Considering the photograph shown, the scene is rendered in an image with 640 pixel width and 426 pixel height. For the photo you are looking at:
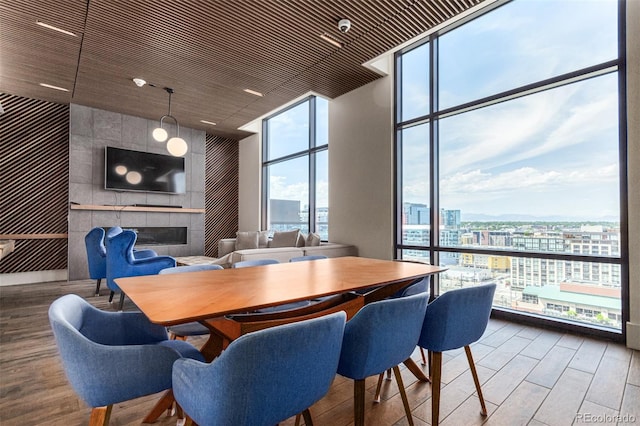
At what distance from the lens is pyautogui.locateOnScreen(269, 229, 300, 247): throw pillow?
231 inches

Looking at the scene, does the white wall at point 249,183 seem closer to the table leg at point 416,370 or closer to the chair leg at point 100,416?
the table leg at point 416,370

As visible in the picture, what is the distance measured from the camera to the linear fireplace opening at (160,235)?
6789 millimetres

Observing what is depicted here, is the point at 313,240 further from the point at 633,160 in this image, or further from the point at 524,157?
the point at 633,160

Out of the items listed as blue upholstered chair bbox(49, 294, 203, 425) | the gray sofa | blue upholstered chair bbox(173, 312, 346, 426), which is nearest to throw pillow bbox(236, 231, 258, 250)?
the gray sofa

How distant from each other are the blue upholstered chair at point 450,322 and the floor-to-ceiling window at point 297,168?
4.41m

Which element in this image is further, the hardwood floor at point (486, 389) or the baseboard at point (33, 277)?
the baseboard at point (33, 277)

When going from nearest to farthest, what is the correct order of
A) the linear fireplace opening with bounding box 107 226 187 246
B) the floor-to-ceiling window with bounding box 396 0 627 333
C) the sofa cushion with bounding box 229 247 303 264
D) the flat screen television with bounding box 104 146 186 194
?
the floor-to-ceiling window with bounding box 396 0 627 333 < the sofa cushion with bounding box 229 247 303 264 < the flat screen television with bounding box 104 146 186 194 < the linear fireplace opening with bounding box 107 226 187 246

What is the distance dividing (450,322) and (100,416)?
1.62 m

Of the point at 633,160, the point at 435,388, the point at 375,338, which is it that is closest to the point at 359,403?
the point at 375,338

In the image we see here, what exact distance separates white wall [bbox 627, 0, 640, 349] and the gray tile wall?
24.2 feet

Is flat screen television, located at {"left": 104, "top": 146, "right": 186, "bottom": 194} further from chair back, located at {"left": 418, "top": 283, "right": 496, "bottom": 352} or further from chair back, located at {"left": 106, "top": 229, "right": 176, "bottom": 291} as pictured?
chair back, located at {"left": 418, "top": 283, "right": 496, "bottom": 352}

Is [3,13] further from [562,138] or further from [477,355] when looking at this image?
[562,138]

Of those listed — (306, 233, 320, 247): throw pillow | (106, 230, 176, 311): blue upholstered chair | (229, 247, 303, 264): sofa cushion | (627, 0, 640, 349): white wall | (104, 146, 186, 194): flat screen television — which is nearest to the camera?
(627, 0, 640, 349): white wall

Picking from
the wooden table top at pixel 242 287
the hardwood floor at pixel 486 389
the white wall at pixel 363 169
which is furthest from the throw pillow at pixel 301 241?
the wooden table top at pixel 242 287
